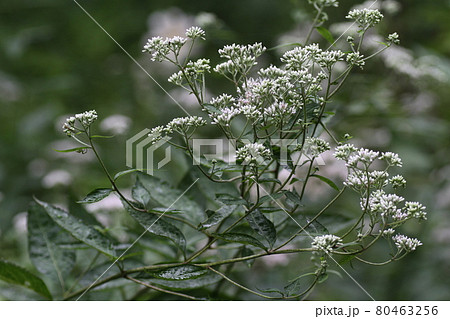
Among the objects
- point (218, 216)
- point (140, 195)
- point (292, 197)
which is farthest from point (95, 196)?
point (292, 197)

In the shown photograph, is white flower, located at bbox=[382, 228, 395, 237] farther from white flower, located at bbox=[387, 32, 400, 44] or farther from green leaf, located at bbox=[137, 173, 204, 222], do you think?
green leaf, located at bbox=[137, 173, 204, 222]

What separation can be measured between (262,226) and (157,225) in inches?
7.7

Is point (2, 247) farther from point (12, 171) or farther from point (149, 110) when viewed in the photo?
Answer: point (149, 110)

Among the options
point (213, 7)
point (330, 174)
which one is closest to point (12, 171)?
point (213, 7)

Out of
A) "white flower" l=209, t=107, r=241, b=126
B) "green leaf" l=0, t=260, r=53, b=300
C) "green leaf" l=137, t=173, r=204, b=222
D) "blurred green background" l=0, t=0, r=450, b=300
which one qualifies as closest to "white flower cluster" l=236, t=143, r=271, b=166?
"white flower" l=209, t=107, r=241, b=126

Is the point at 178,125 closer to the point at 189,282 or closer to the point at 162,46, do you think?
the point at 162,46

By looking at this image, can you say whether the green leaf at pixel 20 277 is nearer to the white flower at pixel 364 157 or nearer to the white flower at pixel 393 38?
the white flower at pixel 364 157

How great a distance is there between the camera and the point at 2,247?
1632 millimetres

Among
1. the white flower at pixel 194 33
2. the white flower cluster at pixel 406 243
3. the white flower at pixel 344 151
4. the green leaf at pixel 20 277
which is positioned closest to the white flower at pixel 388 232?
the white flower cluster at pixel 406 243

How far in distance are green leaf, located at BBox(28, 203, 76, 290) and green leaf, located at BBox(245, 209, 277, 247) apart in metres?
0.50

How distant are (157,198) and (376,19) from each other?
1.82ft

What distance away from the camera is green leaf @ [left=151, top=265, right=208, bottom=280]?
2.78ft

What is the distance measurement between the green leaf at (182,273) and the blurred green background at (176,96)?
679 mm

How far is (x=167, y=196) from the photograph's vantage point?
3.57 ft
